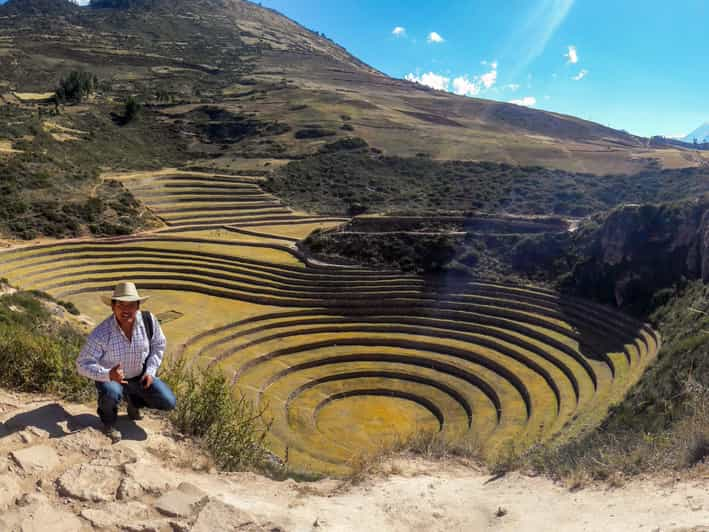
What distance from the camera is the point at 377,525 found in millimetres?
4602

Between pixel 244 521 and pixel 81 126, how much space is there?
223ft

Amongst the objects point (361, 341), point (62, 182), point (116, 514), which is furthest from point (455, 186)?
point (116, 514)

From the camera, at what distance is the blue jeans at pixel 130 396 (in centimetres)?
483

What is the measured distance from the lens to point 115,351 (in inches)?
200

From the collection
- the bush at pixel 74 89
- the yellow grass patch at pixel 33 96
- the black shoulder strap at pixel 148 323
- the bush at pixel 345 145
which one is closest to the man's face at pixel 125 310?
the black shoulder strap at pixel 148 323

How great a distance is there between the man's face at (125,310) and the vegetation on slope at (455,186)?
33.1 metres

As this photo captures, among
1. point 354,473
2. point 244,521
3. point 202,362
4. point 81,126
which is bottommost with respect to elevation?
point 202,362

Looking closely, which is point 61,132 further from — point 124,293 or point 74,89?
point 124,293

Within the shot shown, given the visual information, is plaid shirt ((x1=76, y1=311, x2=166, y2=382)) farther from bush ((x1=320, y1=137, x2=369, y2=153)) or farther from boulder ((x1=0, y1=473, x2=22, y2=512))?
bush ((x1=320, y1=137, x2=369, y2=153))

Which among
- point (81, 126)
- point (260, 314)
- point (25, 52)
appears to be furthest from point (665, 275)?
point (25, 52)


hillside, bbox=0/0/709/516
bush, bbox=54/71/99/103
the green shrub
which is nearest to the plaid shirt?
hillside, bbox=0/0/709/516

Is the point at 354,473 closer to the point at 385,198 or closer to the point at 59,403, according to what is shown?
the point at 59,403

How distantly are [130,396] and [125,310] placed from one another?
3.15 ft

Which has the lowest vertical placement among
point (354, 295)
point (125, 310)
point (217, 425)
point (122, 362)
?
point (354, 295)
